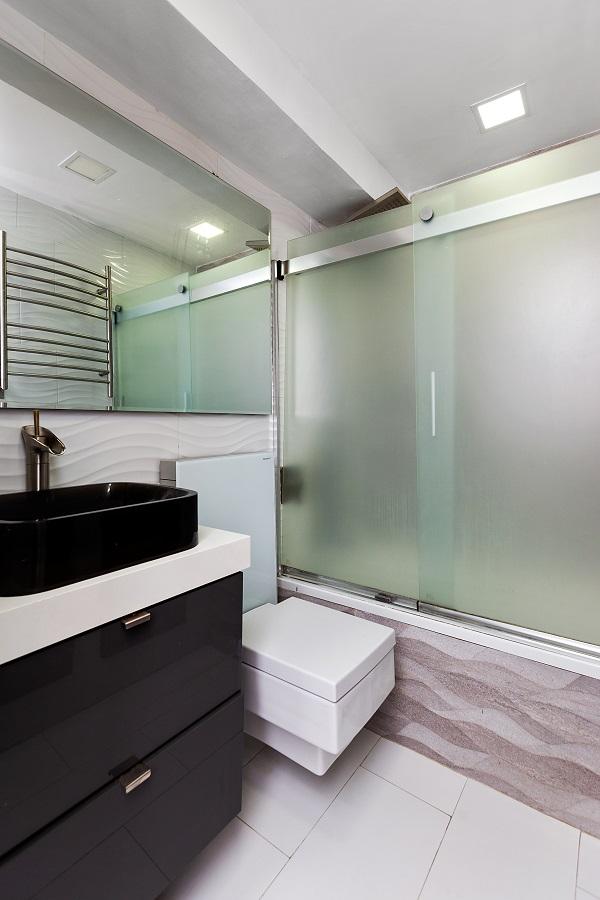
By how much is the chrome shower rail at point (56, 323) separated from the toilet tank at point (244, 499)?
0.39 metres

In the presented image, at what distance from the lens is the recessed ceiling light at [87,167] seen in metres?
1.27

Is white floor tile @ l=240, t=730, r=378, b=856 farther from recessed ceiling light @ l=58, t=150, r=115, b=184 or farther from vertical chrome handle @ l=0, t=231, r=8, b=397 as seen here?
recessed ceiling light @ l=58, t=150, r=115, b=184

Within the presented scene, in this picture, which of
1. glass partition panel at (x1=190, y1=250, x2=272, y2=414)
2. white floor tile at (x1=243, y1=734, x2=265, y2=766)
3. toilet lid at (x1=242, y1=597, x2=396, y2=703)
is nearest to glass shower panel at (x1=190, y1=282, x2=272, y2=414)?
glass partition panel at (x1=190, y1=250, x2=272, y2=414)

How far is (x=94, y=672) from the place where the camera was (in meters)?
0.83

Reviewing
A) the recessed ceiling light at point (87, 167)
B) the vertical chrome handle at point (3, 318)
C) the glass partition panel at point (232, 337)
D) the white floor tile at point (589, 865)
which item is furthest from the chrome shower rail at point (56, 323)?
the white floor tile at point (589, 865)

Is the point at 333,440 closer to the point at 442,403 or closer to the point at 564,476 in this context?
the point at 442,403

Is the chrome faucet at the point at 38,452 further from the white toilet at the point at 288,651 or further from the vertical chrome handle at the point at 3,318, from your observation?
the white toilet at the point at 288,651

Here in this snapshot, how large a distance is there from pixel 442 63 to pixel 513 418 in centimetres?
130

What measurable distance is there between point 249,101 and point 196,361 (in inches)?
34.9

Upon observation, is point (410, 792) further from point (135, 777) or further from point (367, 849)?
point (135, 777)

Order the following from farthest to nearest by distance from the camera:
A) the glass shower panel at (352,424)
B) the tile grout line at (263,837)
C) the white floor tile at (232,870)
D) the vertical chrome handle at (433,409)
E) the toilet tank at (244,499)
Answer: the glass shower panel at (352,424) < the vertical chrome handle at (433,409) < the toilet tank at (244,499) < the tile grout line at (263,837) < the white floor tile at (232,870)

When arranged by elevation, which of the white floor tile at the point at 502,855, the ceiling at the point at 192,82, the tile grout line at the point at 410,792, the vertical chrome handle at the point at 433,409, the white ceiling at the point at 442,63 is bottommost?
the white floor tile at the point at 502,855

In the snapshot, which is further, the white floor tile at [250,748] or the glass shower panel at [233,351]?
the glass shower panel at [233,351]

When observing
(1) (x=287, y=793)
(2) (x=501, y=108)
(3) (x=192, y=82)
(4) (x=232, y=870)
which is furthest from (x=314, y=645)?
(2) (x=501, y=108)
